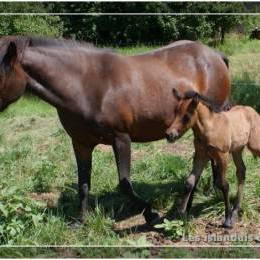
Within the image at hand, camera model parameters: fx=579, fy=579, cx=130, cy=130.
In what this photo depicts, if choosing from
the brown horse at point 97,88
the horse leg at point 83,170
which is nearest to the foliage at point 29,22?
the brown horse at point 97,88

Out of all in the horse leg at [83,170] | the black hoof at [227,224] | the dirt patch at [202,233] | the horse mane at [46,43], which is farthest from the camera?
the horse leg at [83,170]

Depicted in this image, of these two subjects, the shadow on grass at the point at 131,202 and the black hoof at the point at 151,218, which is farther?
the shadow on grass at the point at 131,202

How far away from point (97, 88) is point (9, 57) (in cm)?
87

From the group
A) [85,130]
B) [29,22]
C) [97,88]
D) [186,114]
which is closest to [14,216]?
[85,130]

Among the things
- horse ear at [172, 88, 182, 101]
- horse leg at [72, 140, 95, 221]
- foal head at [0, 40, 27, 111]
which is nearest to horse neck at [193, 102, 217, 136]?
horse ear at [172, 88, 182, 101]

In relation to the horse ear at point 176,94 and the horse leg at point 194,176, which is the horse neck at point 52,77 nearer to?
the horse ear at point 176,94

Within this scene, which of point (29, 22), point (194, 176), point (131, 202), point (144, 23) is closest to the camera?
point (194, 176)

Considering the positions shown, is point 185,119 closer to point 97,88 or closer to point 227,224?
point 97,88

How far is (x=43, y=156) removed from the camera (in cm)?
774

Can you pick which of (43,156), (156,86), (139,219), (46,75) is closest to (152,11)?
(156,86)

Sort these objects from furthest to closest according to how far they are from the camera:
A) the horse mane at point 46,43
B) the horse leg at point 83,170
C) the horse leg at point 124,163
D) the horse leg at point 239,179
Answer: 1. the horse leg at point 83,170
2. the horse leg at point 239,179
3. the horse leg at point 124,163
4. the horse mane at point 46,43

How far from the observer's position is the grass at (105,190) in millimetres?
5262

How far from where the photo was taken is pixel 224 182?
217 inches

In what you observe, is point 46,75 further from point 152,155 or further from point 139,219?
point 152,155
